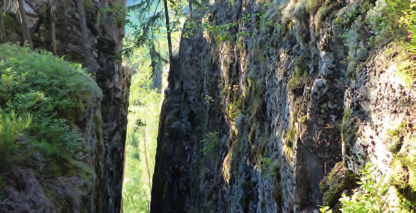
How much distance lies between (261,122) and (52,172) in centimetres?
441

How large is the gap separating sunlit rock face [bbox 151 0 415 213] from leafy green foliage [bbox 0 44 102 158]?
3922 millimetres

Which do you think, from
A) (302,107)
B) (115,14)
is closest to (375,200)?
(302,107)

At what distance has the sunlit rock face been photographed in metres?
3.65

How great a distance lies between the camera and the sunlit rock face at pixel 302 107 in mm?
3648

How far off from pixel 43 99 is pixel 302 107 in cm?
480

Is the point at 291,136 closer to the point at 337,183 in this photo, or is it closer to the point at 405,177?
the point at 337,183

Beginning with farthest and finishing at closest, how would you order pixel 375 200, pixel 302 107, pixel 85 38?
pixel 85 38
pixel 302 107
pixel 375 200

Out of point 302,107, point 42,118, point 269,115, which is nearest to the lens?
point 302,107

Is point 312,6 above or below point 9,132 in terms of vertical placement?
above

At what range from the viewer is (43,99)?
21.2ft

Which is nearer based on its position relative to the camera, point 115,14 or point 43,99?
point 43,99

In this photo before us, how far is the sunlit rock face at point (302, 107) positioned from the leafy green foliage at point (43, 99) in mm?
3922

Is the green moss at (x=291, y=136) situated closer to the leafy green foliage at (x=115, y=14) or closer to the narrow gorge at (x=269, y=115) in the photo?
the narrow gorge at (x=269, y=115)

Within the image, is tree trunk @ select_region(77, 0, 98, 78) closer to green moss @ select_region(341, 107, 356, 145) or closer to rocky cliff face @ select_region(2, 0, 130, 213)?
rocky cliff face @ select_region(2, 0, 130, 213)
